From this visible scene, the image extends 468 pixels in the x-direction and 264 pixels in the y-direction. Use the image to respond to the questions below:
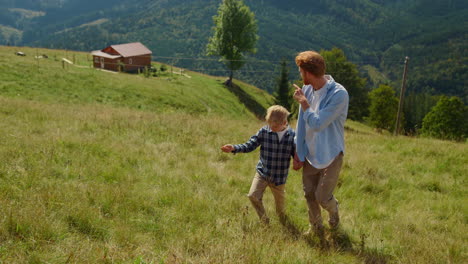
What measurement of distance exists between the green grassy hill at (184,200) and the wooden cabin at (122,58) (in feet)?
154

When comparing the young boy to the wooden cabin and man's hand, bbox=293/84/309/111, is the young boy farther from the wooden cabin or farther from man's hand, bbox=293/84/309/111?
the wooden cabin

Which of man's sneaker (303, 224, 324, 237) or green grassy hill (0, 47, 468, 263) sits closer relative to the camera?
green grassy hill (0, 47, 468, 263)

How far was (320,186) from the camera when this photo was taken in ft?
15.0

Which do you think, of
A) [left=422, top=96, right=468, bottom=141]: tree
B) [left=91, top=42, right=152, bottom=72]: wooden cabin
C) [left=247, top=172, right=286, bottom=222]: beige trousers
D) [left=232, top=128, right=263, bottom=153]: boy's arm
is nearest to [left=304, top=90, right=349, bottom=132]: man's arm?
[left=232, top=128, right=263, bottom=153]: boy's arm

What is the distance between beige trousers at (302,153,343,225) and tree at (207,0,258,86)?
52.2 meters

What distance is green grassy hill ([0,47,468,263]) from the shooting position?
3.92 m

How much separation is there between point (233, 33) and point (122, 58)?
64.3ft

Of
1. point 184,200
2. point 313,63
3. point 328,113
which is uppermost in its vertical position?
point 313,63

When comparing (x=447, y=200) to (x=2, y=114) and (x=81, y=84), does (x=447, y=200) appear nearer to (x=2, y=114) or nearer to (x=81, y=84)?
(x=2, y=114)

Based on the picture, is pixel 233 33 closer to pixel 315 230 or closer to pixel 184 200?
pixel 184 200

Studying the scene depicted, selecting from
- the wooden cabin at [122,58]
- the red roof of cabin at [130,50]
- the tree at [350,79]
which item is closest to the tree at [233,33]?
the wooden cabin at [122,58]

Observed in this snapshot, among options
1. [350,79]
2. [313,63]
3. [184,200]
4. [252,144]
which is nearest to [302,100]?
[313,63]

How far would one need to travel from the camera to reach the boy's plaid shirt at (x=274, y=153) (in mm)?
4918

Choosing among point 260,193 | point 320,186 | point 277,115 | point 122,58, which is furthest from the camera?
point 122,58
